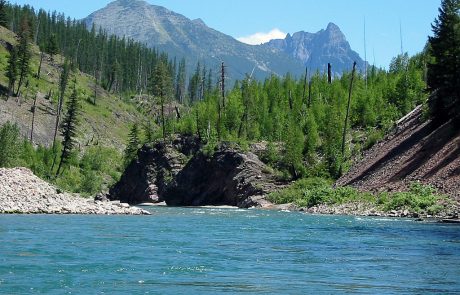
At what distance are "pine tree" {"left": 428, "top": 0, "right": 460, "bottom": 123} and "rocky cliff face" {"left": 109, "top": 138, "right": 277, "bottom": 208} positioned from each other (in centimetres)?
2561

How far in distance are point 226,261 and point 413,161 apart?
42.2 metres

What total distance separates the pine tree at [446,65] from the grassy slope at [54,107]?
85.5 meters

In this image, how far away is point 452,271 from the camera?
822 inches

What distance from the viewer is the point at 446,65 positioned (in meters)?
62.2

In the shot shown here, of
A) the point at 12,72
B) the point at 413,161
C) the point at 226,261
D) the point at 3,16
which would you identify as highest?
the point at 3,16

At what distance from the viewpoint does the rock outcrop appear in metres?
102

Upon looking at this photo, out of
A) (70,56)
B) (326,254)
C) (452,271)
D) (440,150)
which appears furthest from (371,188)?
(70,56)

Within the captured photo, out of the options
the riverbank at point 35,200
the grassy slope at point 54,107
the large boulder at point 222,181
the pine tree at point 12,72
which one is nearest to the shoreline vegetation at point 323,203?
the riverbank at point 35,200

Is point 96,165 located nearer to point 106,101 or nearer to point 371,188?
point 106,101

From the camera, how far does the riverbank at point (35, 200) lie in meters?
51.5

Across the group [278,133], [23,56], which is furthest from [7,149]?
[23,56]

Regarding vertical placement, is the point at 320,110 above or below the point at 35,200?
above

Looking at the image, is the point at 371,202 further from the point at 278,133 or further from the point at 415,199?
the point at 278,133

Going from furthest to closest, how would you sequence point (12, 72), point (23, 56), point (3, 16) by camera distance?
point (3, 16), point (23, 56), point (12, 72)
